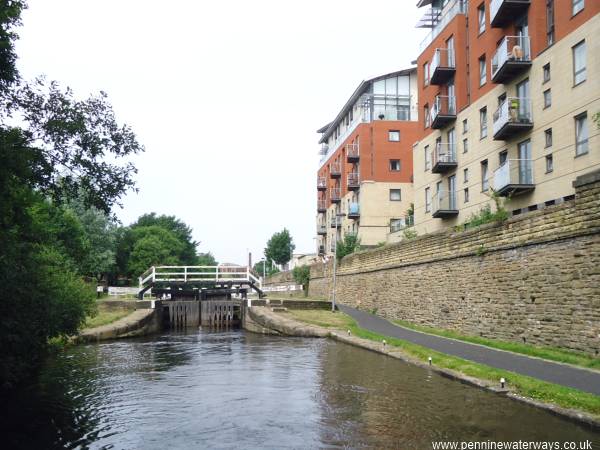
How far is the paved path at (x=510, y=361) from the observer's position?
11.6 metres

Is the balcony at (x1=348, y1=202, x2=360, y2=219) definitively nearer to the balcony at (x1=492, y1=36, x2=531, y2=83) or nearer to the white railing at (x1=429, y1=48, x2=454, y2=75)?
the white railing at (x1=429, y1=48, x2=454, y2=75)

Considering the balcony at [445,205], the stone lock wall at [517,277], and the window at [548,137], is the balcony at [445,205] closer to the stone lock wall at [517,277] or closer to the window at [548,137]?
the stone lock wall at [517,277]

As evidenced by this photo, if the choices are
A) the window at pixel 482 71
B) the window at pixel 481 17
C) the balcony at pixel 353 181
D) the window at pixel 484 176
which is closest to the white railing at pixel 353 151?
the balcony at pixel 353 181

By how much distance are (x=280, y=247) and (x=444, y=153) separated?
203ft

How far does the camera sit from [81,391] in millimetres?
13469

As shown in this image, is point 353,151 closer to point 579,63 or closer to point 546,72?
point 546,72

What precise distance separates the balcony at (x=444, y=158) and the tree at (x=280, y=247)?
60670 mm

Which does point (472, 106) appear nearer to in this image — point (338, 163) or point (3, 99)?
point (3, 99)

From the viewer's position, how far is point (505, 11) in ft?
89.3

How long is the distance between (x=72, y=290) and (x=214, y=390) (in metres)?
9.05

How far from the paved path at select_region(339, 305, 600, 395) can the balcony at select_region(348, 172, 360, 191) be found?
30.6 m

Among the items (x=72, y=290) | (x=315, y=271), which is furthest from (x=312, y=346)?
(x=315, y=271)

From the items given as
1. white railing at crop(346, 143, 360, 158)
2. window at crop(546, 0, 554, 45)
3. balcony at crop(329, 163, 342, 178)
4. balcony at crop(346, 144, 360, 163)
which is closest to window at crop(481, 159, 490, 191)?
window at crop(546, 0, 554, 45)

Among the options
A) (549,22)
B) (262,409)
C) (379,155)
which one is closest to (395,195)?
(379,155)
